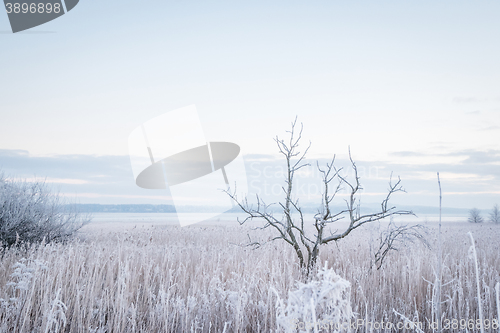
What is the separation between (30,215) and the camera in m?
7.64

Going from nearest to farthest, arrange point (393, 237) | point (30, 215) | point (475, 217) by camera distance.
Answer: point (393, 237) → point (30, 215) → point (475, 217)

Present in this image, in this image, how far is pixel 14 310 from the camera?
3117 mm

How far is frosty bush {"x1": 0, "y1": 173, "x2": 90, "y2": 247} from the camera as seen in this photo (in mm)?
7117

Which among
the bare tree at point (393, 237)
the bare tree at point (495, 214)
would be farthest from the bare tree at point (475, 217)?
the bare tree at point (393, 237)

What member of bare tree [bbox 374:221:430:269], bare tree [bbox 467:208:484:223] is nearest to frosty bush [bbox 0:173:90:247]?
bare tree [bbox 374:221:430:269]

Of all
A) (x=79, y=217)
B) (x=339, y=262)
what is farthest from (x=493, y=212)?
(x=79, y=217)

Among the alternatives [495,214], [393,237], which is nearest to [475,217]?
[495,214]

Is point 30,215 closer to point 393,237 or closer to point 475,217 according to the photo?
point 393,237

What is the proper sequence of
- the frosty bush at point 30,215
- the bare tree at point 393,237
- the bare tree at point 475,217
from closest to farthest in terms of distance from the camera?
the bare tree at point 393,237 < the frosty bush at point 30,215 < the bare tree at point 475,217

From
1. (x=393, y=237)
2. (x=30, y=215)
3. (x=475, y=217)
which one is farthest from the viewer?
(x=475, y=217)

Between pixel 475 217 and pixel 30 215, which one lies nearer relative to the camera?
pixel 30 215

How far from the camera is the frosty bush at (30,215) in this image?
23.4 ft

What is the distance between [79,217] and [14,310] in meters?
7.22

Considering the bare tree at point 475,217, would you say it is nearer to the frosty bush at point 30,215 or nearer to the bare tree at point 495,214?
the bare tree at point 495,214
